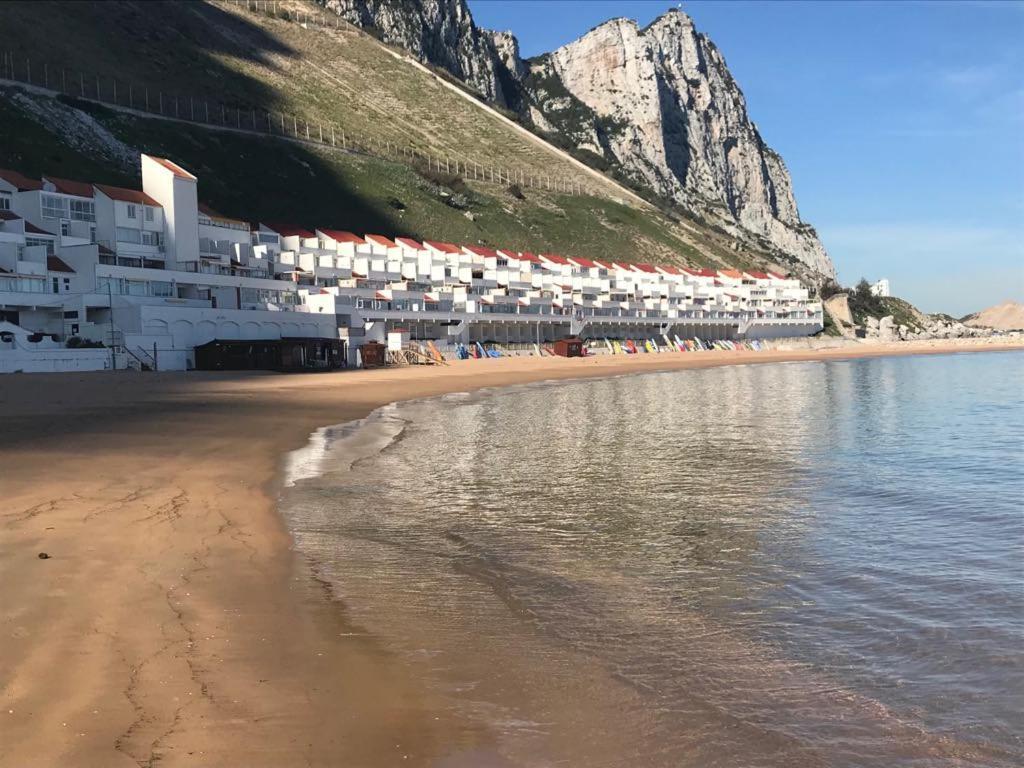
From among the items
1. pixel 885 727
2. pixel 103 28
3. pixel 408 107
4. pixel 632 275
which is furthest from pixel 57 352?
pixel 408 107

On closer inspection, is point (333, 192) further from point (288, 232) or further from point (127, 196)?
point (127, 196)

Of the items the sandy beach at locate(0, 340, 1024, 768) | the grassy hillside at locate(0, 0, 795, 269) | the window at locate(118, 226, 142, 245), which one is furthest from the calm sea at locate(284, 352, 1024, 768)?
the grassy hillside at locate(0, 0, 795, 269)

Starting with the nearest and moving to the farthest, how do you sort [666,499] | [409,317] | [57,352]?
[666,499]
[57,352]
[409,317]

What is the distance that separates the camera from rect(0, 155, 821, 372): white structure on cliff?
5412 centimetres

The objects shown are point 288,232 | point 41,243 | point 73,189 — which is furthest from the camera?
point 288,232

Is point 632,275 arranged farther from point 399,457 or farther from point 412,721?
point 412,721

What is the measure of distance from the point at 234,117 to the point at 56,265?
264ft

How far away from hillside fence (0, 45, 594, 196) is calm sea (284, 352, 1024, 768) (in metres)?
111

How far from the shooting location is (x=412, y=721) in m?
5.93

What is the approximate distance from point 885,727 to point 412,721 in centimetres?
338

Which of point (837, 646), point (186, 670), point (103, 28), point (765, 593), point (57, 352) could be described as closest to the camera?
point (186, 670)

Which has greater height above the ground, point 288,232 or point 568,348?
point 288,232

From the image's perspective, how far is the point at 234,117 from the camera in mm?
129000

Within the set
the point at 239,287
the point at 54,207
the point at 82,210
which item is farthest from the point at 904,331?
the point at 54,207
